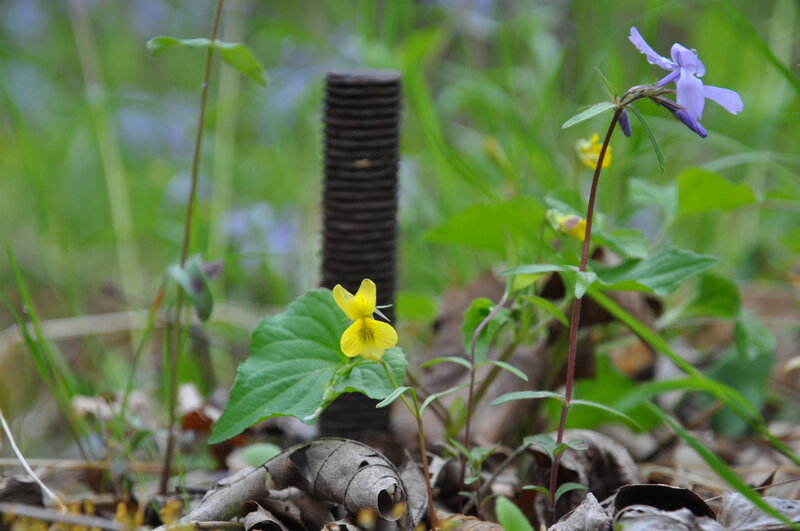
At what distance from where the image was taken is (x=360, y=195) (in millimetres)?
1382

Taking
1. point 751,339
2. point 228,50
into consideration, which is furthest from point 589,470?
point 228,50

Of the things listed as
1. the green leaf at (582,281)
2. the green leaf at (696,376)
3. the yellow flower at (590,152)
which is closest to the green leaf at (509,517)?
the green leaf at (582,281)

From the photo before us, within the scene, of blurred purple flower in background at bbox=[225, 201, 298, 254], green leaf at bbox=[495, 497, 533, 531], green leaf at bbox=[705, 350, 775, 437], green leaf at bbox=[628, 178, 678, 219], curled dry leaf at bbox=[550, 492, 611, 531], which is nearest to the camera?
green leaf at bbox=[495, 497, 533, 531]

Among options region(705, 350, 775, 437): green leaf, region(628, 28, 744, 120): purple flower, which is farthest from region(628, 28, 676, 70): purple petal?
region(705, 350, 775, 437): green leaf

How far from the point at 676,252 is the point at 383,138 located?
19.8 inches

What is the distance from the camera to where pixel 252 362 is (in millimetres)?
1037

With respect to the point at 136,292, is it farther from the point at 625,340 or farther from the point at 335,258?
the point at 625,340

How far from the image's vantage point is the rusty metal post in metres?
1.35

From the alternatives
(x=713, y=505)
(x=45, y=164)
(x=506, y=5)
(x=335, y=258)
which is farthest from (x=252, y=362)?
(x=506, y=5)

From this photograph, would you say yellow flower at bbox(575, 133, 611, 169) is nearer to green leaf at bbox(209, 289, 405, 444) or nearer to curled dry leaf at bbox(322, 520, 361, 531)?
green leaf at bbox(209, 289, 405, 444)

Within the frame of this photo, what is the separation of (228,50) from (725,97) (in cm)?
66

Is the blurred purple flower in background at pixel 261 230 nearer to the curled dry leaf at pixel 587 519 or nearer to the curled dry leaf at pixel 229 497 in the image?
the curled dry leaf at pixel 229 497

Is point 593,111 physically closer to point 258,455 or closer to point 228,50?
point 228,50

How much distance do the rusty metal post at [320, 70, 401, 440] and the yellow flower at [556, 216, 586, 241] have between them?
1.24 feet
